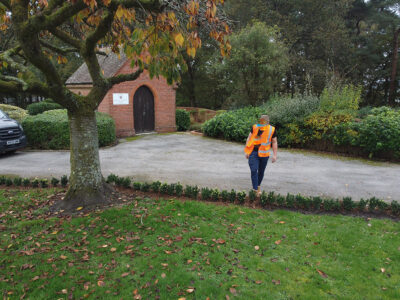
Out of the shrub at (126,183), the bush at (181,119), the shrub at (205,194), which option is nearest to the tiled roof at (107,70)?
the bush at (181,119)

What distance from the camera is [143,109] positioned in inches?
677

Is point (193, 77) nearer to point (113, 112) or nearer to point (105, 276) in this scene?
point (113, 112)

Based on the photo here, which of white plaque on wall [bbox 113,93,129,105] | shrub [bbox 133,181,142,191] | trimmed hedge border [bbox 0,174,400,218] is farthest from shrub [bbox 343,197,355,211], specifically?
white plaque on wall [bbox 113,93,129,105]

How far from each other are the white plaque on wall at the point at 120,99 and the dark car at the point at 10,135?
548 centimetres

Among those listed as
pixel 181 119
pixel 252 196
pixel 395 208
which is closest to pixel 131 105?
pixel 181 119

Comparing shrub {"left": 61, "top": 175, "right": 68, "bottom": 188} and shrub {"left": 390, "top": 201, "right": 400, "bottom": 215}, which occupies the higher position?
shrub {"left": 61, "top": 175, "right": 68, "bottom": 188}

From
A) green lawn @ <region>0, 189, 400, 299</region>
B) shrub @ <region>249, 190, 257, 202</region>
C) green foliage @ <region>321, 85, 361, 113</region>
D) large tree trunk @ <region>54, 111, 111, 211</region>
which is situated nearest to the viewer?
green lawn @ <region>0, 189, 400, 299</region>

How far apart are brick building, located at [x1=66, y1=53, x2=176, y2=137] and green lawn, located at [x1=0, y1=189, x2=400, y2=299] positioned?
10654mm

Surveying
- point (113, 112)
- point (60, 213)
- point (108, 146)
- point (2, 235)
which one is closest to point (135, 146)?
point (108, 146)

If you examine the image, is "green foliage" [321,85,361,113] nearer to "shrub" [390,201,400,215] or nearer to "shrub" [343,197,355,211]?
"shrub" [390,201,400,215]

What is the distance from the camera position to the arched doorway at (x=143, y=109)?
55.2 ft

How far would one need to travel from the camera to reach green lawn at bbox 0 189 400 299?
331cm

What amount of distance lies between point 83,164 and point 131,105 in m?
11.3

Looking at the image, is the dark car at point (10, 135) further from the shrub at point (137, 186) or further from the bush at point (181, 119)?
the bush at point (181, 119)
